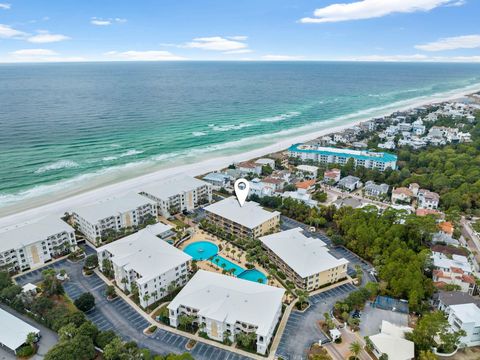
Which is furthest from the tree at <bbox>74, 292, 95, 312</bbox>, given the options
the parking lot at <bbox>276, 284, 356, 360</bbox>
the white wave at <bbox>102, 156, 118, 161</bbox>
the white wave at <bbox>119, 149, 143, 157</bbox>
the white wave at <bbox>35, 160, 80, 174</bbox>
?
the white wave at <bbox>119, 149, 143, 157</bbox>

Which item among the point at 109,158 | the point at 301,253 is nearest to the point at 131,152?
the point at 109,158

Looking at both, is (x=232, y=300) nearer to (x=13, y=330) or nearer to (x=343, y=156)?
(x=13, y=330)

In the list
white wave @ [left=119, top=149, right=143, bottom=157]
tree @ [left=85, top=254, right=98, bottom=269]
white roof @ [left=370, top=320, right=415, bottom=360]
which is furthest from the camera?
white wave @ [left=119, top=149, right=143, bottom=157]

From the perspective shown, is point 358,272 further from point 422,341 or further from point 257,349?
point 257,349

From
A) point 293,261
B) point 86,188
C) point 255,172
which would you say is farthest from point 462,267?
point 86,188

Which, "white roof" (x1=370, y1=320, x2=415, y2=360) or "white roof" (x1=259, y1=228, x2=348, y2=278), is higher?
"white roof" (x1=259, y1=228, x2=348, y2=278)

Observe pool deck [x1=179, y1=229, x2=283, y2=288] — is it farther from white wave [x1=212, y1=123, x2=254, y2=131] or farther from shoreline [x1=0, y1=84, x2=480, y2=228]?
white wave [x1=212, y1=123, x2=254, y2=131]

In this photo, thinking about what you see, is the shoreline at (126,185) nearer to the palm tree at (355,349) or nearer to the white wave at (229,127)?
the white wave at (229,127)
